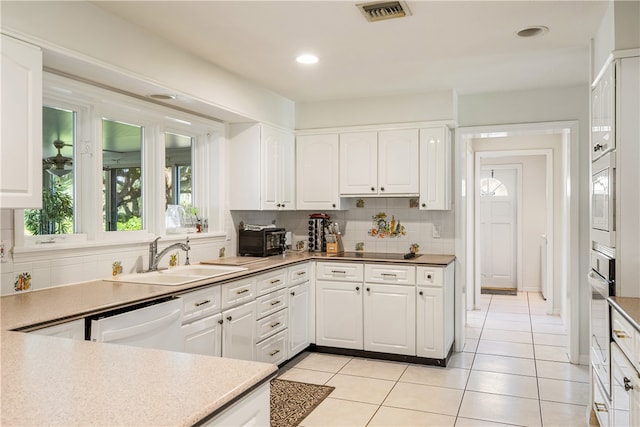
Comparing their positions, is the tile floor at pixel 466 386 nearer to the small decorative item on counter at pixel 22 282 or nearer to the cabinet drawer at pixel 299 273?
the cabinet drawer at pixel 299 273

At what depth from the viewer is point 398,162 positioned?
461 centimetres

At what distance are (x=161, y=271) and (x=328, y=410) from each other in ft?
4.94

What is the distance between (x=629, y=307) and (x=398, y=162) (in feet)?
8.65

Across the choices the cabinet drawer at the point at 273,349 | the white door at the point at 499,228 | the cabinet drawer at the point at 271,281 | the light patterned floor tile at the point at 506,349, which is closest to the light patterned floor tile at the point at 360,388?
the cabinet drawer at the point at 273,349

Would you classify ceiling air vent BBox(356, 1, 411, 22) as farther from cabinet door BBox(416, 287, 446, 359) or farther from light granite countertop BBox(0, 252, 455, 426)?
cabinet door BBox(416, 287, 446, 359)

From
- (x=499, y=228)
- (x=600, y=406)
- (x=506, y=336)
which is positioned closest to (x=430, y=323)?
(x=506, y=336)

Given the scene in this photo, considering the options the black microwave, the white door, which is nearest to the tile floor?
the black microwave

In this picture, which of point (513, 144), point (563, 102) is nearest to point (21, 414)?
point (563, 102)

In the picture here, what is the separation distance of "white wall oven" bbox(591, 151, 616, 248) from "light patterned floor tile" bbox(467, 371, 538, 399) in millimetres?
1291

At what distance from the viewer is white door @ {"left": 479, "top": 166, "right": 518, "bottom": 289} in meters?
7.95

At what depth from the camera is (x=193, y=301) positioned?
2924 millimetres

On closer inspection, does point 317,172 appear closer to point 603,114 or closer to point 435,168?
point 435,168

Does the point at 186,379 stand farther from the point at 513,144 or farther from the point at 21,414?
the point at 513,144

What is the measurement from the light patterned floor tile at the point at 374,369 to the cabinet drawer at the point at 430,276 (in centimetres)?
75
